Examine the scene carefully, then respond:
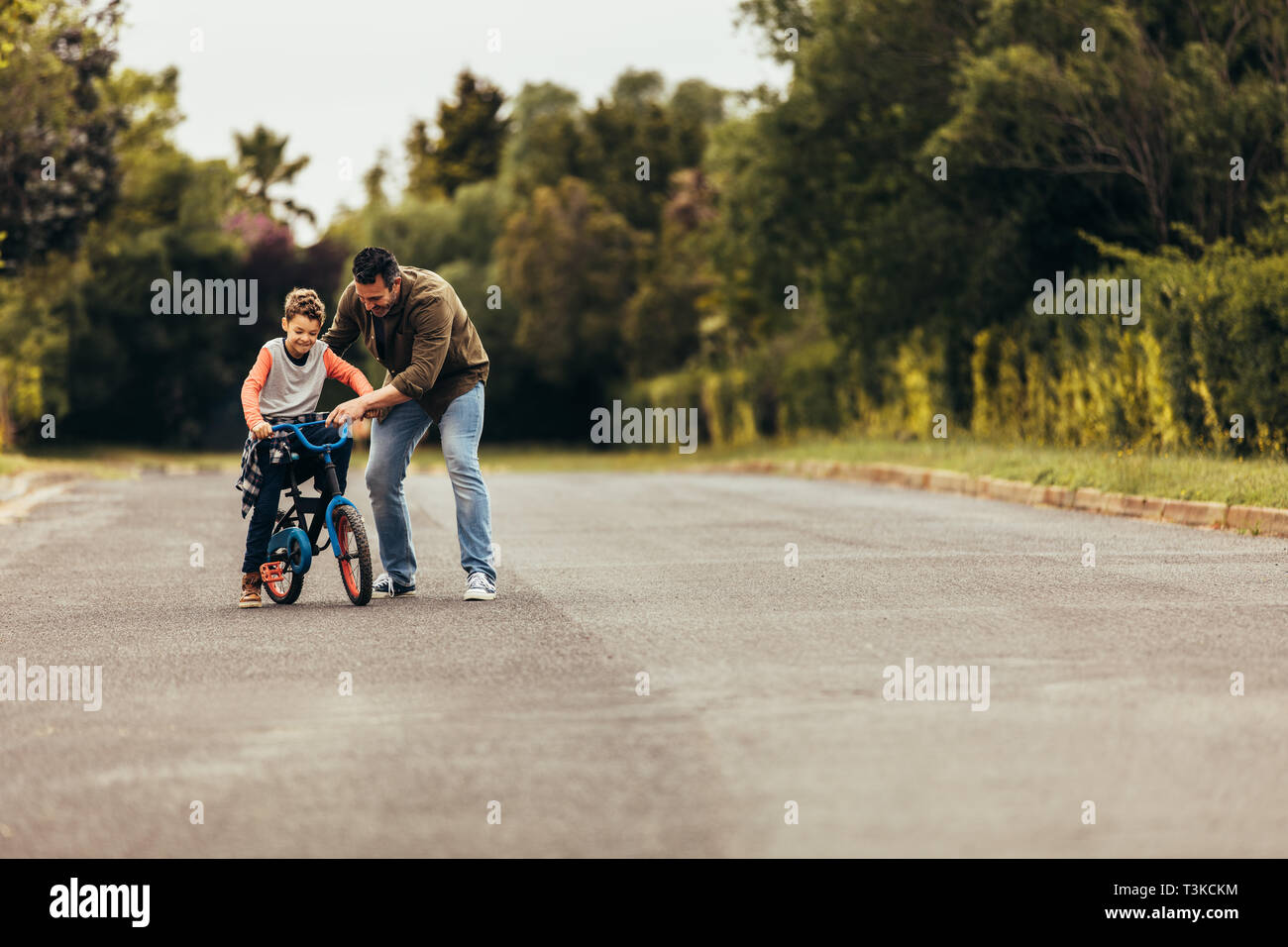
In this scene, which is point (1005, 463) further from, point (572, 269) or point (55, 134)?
point (572, 269)

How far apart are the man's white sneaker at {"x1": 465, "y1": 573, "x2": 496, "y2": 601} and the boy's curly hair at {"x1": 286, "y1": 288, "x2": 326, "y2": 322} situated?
5.54 feet

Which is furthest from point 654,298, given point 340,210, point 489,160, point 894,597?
point 894,597

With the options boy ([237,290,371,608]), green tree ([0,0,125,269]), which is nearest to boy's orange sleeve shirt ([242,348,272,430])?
boy ([237,290,371,608])

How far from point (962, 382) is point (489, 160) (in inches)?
2166

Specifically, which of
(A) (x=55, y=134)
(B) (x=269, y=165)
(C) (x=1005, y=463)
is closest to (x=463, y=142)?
(B) (x=269, y=165)

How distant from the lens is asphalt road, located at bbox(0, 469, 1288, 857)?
480 cm

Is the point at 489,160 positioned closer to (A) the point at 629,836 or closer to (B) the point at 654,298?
(B) the point at 654,298

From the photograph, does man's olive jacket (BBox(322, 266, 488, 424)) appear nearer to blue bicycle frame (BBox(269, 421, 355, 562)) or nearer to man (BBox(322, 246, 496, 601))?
man (BBox(322, 246, 496, 601))

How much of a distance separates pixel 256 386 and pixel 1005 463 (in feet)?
40.8

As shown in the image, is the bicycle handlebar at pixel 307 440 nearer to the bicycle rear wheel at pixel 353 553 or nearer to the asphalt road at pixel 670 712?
the bicycle rear wheel at pixel 353 553

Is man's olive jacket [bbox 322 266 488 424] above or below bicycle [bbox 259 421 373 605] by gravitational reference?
above

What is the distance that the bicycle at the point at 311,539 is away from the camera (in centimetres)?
967
